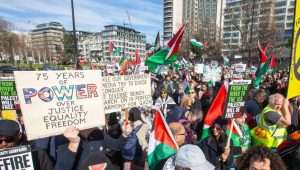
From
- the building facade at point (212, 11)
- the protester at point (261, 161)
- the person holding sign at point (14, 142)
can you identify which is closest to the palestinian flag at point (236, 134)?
the protester at point (261, 161)

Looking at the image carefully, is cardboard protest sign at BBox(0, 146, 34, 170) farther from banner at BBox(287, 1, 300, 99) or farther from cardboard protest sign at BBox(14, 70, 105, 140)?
banner at BBox(287, 1, 300, 99)

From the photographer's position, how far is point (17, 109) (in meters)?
4.40

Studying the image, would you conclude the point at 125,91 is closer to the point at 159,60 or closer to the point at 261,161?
the point at 261,161

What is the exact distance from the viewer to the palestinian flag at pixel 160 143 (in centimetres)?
317

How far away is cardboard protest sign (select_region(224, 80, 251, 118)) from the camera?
3.85 meters

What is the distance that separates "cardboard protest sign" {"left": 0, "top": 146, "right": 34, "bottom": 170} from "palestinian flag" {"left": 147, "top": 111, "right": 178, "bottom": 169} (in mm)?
1546

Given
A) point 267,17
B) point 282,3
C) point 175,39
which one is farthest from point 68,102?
point 282,3

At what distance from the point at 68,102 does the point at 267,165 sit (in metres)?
2.06

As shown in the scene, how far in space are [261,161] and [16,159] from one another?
6.39 feet

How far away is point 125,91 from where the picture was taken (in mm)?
4020

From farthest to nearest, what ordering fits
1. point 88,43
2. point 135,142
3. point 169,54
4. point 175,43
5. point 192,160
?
point 88,43 → point 169,54 → point 175,43 → point 135,142 → point 192,160

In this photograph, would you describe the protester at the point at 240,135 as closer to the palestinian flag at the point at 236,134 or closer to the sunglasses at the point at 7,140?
the palestinian flag at the point at 236,134

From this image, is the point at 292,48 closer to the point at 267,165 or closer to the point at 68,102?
the point at 267,165

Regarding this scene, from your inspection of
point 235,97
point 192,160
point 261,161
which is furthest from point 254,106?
point 192,160
